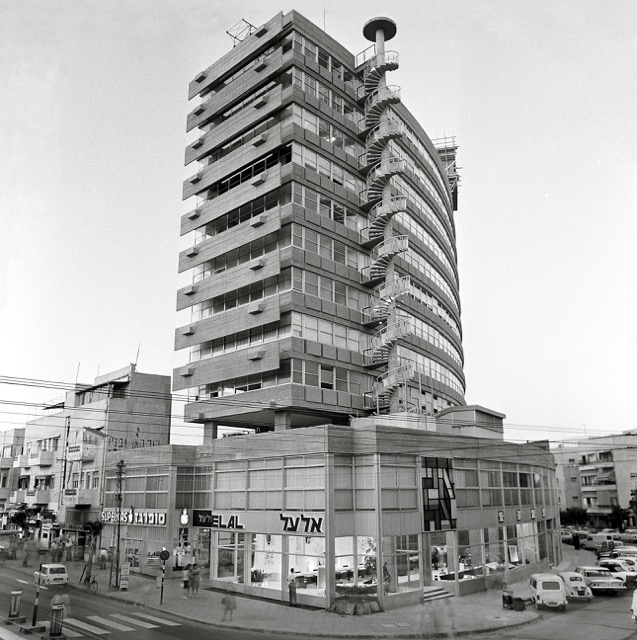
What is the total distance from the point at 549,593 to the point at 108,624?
21.5 metres

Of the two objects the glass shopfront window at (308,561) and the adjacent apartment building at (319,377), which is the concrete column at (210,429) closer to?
the adjacent apartment building at (319,377)

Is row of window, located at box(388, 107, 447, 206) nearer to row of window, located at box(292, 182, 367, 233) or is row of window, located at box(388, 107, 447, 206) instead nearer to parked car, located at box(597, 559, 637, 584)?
row of window, located at box(292, 182, 367, 233)

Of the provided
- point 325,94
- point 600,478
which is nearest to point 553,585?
point 325,94

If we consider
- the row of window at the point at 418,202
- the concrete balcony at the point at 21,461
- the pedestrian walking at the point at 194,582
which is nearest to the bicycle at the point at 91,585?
the pedestrian walking at the point at 194,582

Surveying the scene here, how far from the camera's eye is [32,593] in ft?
123

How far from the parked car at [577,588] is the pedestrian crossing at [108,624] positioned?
832 inches

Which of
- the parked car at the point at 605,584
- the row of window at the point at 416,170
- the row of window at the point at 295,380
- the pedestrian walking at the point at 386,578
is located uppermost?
the row of window at the point at 416,170

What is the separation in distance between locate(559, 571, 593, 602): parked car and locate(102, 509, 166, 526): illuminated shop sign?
88.6ft

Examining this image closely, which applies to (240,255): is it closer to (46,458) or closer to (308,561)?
(308,561)

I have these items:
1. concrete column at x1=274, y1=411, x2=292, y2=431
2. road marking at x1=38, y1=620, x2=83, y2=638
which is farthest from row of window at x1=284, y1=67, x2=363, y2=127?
road marking at x1=38, y1=620, x2=83, y2=638

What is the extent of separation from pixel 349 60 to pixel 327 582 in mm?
44305

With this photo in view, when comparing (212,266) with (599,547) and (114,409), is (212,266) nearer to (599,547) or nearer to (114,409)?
(114,409)

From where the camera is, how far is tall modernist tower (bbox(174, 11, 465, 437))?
4591 centimetres

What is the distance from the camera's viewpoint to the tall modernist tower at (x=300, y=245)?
45.9 metres
